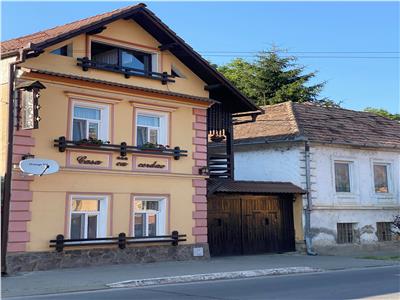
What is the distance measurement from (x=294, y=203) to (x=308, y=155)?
2092 millimetres

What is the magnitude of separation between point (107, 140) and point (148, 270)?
4387 mm

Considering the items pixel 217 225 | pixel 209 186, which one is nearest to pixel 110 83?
pixel 209 186

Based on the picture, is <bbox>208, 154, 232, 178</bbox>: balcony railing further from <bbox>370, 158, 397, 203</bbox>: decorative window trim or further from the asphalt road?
<bbox>370, 158, 397, 203</bbox>: decorative window trim

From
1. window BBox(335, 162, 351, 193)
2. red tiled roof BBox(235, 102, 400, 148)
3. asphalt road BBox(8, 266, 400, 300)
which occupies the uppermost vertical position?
red tiled roof BBox(235, 102, 400, 148)

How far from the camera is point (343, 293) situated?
10914 mm

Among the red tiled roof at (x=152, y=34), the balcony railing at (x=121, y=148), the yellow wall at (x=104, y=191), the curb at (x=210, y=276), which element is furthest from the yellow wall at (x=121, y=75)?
the curb at (x=210, y=276)

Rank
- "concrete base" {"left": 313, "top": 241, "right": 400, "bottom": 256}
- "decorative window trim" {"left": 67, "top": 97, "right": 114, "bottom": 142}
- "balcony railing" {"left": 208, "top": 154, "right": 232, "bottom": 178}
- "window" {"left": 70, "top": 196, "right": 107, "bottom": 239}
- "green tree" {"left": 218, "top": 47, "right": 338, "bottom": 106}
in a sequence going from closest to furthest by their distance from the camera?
"window" {"left": 70, "top": 196, "right": 107, "bottom": 239} < "decorative window trim" {"left": 67, "top": 97, "right": 114, "bottom": 142} < "balcony railing" {"left": 208, "top": 154, "right": 232, "bottom": 178} < "concrete base" {"left": 313, "top": 241, "right": 400, "bottom": 256} < "green tree" {"left": 218, "top": 47, "right": 338, "bottom": 106}

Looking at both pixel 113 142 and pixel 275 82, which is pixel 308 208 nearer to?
pixel 113 142

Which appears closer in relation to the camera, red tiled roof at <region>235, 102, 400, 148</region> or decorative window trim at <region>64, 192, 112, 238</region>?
decorative window trim at <region>64, 192, 112, 238</region>

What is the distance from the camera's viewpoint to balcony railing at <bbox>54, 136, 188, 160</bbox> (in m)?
16.1

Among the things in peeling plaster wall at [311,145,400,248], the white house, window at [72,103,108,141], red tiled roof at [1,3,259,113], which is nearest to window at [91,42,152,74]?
red tiled roof at [1,3,259,113]

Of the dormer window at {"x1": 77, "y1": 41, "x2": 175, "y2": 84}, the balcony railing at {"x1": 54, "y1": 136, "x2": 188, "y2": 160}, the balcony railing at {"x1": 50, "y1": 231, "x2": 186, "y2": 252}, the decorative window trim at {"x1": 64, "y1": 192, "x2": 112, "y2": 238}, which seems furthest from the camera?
the dormer window at {"x1": 77, "y1": 41, "x2": 175, "y2": 84}

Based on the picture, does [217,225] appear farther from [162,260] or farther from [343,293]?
[343,293]

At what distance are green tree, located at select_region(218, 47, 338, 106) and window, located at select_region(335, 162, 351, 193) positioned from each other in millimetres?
18242
